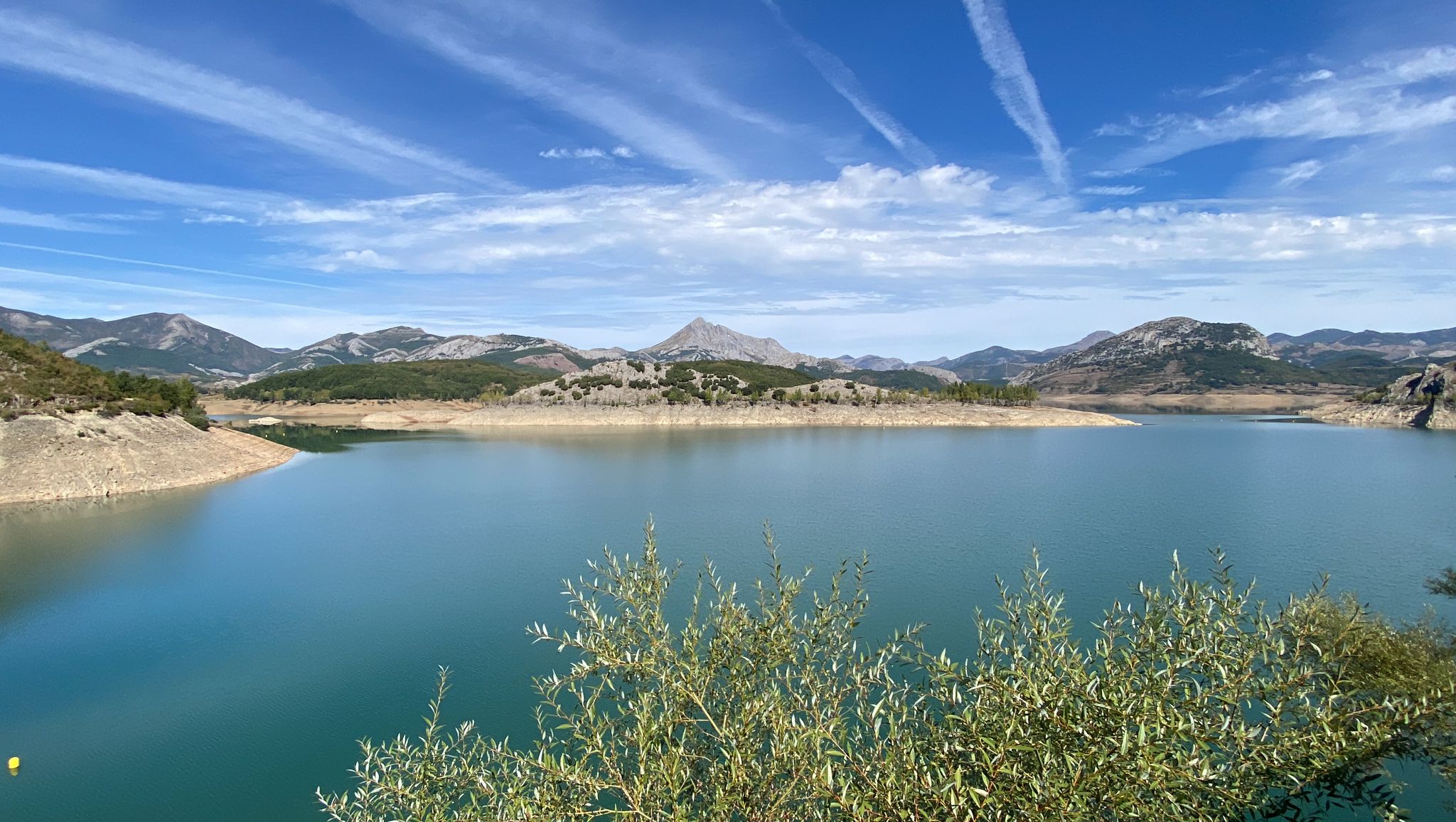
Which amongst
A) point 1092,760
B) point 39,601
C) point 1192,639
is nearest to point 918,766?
point 1092,760

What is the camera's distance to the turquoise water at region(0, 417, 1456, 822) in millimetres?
13000

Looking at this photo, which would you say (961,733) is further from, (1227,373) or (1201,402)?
(1227,373)

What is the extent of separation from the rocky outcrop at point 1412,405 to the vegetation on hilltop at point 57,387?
410ft

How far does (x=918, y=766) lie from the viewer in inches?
225

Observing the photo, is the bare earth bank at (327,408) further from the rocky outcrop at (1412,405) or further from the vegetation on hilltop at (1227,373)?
the vegetation on hilltop at (1227,373)

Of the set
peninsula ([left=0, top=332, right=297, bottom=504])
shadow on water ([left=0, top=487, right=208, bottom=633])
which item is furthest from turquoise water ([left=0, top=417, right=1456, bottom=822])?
peninsula ([left=0, top=332, right=297, bottom=504])

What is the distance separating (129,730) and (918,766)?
15427 millimetres

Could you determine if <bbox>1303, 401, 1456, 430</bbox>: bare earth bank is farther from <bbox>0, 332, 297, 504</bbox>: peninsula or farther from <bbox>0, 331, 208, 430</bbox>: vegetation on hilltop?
<bbox>0, 331, 208, 430</bbox>: vegetation on hilltop

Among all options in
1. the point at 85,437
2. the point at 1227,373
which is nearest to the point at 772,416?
the point at 85,437

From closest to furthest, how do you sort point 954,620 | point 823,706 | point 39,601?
point 823,706 → point 954,620 → point 39,601

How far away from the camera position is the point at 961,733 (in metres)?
5.70

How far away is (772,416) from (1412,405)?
274ft

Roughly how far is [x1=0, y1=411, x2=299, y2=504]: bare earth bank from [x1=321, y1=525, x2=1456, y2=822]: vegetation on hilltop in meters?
42.4

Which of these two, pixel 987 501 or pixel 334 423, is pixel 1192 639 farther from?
pixel 334 423
